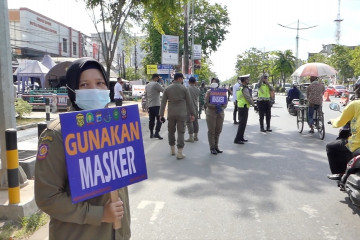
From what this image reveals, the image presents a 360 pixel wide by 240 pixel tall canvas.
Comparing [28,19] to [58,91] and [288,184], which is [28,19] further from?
[288,184]

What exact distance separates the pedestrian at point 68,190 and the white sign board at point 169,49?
50.7 ft

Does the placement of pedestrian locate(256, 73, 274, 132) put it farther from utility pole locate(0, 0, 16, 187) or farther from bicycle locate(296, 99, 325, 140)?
utility pole locate(0, 0, 16, 187)

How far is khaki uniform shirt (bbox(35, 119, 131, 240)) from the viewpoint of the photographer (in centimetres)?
165

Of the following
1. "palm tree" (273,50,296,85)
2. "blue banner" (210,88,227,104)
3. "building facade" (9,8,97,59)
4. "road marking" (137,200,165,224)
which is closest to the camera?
"road marking" (137,200,165,224)

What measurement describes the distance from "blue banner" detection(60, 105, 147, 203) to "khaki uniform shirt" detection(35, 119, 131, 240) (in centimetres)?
5

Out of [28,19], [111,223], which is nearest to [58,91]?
[111,223]

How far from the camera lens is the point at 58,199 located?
1.67 metres

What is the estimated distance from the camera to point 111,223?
6.07 ft

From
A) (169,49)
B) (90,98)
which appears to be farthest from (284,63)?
(90,98)

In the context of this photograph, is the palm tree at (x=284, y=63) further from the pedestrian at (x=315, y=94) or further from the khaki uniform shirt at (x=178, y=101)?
the khaki uniform shirt at (x=178, y=101)

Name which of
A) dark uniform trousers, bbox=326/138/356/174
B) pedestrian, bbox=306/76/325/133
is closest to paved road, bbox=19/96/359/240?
dark uniform trousers, bbox=326/138/356/174

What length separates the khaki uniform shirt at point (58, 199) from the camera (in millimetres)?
1647

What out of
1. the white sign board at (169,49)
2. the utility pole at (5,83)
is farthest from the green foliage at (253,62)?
the utility pole at (5,83)

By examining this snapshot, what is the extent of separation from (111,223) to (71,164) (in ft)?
1.36
